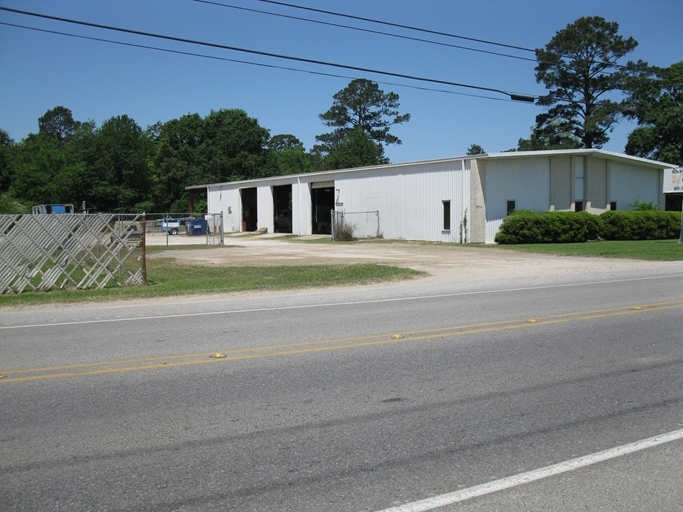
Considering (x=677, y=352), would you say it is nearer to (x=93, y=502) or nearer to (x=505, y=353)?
(x=505, y=353)

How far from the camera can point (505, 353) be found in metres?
8.07

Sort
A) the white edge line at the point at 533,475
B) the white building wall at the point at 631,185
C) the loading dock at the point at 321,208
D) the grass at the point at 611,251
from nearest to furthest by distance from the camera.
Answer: the white edge line at the point at 533,475 < the grass at the point at 611,251 < the white building wall at the point at 631,185 < the loading dock at the point at 321,208

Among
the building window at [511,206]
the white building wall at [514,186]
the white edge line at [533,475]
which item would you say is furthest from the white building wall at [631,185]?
the white edge line at [533,475]

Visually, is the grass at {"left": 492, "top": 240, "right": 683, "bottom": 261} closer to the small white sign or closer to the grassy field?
the grassy field

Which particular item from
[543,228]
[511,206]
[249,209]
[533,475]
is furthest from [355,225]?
[533,475]

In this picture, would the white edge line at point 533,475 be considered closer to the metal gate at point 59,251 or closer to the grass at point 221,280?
the grass at point 221,280

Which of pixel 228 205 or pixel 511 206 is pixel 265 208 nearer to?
pixel 228 205

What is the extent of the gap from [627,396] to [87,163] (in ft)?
268

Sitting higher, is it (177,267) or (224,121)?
(224,121)

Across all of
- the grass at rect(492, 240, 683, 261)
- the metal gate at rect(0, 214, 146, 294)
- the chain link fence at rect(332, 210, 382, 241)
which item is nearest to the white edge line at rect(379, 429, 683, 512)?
the metal gate at rect(0, 214, 146, 294)

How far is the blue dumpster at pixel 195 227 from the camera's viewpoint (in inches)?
2030

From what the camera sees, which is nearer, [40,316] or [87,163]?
[40,316]

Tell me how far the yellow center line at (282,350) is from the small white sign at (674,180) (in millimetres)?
26146

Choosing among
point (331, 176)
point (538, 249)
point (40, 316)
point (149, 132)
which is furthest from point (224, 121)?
point (40, 316)
